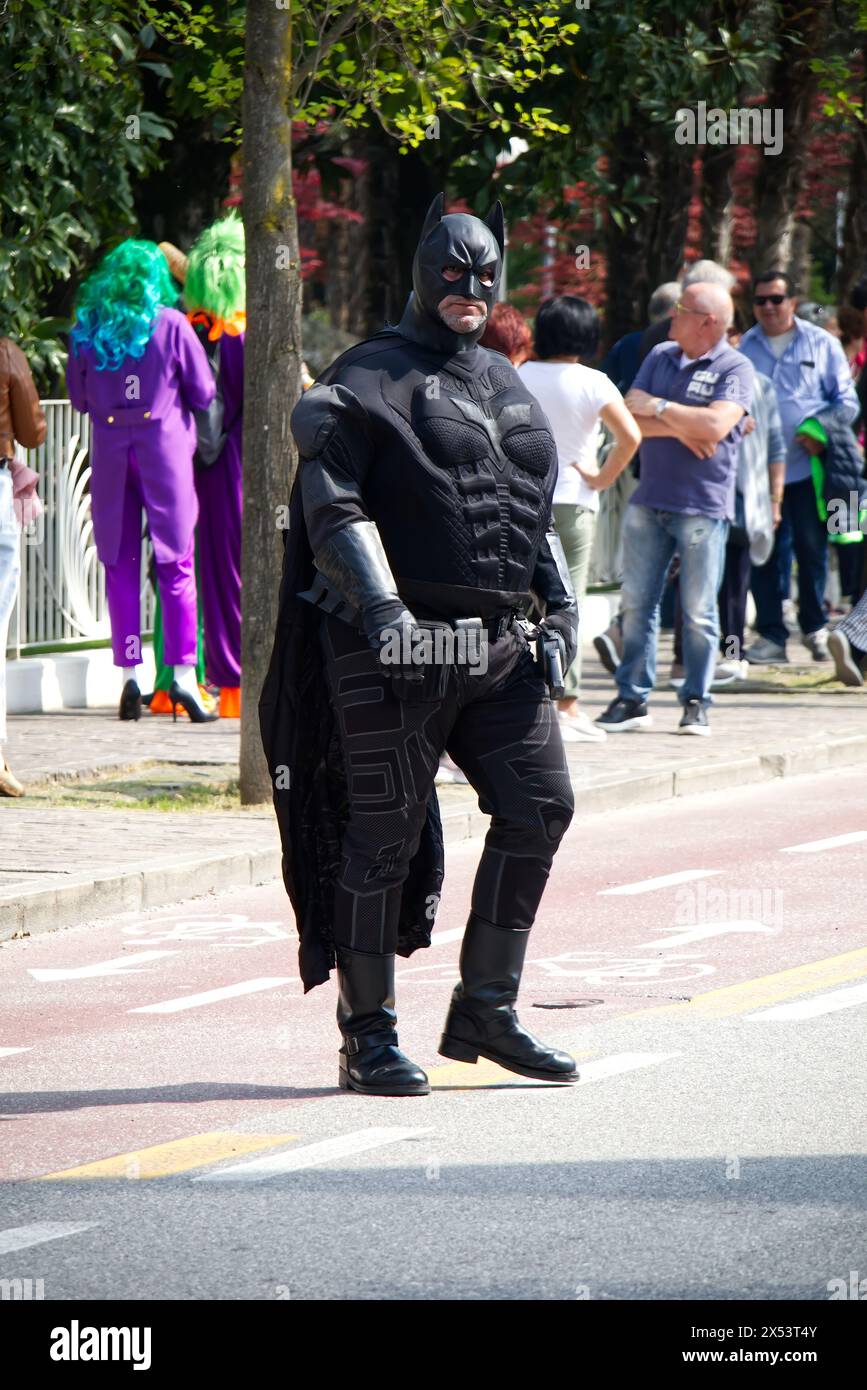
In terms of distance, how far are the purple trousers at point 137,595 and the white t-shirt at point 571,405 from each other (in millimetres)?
2083

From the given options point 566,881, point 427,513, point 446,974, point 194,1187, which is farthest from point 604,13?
point 194,1187

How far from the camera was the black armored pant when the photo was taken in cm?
595

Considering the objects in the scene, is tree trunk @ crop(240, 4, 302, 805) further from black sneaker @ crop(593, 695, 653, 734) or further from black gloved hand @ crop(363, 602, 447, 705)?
black gloved hand @ crop(363, 602, 447, 705)

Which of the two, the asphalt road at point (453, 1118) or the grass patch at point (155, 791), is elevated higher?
the asphalt road at point (453, 1118)

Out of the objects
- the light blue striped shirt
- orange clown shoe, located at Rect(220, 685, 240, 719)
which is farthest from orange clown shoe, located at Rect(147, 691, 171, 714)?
the light blue striped shirt

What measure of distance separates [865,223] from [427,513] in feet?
63.5

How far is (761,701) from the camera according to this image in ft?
46.7

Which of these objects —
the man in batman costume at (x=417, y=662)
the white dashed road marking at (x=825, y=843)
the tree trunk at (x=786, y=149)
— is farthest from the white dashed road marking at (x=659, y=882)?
the tree trunk at (x=786, y=149)

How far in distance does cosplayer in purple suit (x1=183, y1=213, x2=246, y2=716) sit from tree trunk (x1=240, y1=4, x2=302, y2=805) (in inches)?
82.5

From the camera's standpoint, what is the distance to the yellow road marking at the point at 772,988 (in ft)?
22.9

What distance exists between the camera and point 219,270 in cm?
1266

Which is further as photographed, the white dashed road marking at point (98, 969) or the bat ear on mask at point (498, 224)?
the white dashed road marking at point (98, 969)

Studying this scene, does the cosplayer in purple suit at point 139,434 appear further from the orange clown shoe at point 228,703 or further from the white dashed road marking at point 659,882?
the white dashed road marking at point 659,882
